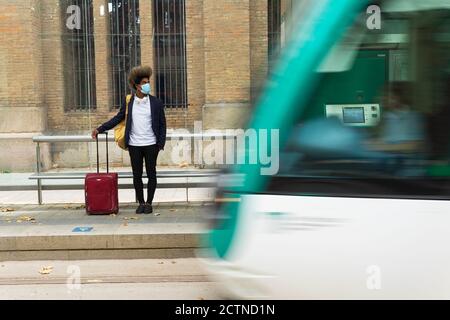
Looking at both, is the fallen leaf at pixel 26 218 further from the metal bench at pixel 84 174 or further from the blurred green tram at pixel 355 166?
the blurred green tram at pixel 355 166

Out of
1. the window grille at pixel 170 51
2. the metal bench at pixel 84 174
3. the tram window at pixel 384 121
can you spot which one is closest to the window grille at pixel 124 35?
the window grille at pixel 170 51

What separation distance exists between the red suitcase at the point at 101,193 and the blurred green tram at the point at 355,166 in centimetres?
430

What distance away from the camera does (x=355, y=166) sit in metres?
2.90

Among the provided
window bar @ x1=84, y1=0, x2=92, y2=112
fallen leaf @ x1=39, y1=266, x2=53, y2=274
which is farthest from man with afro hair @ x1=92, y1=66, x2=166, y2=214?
window bar @ x1=84, y1=0, x2=92, y2=112

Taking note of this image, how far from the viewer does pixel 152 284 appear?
205 inches

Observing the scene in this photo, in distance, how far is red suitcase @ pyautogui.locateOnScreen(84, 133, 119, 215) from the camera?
701cm

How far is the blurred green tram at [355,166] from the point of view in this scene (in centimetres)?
277

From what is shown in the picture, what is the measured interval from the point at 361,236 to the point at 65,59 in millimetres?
11320

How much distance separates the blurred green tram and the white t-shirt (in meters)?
4.04

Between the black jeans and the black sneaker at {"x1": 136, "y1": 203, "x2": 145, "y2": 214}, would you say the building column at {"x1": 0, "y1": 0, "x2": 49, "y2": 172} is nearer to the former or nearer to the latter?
the black sneaker at {"x1": 136, "y1": 203, "x2": 145, "y2": 214}

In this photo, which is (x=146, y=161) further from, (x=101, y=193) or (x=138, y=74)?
(x=138, y=74)

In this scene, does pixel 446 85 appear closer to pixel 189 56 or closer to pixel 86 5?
pixel 189 56

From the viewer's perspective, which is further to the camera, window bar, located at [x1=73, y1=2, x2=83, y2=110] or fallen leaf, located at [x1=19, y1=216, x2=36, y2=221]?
window bar, located at [x1=73, y1=2, x2=83, y2=110]

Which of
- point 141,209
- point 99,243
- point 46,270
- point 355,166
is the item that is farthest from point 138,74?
point 355,166
